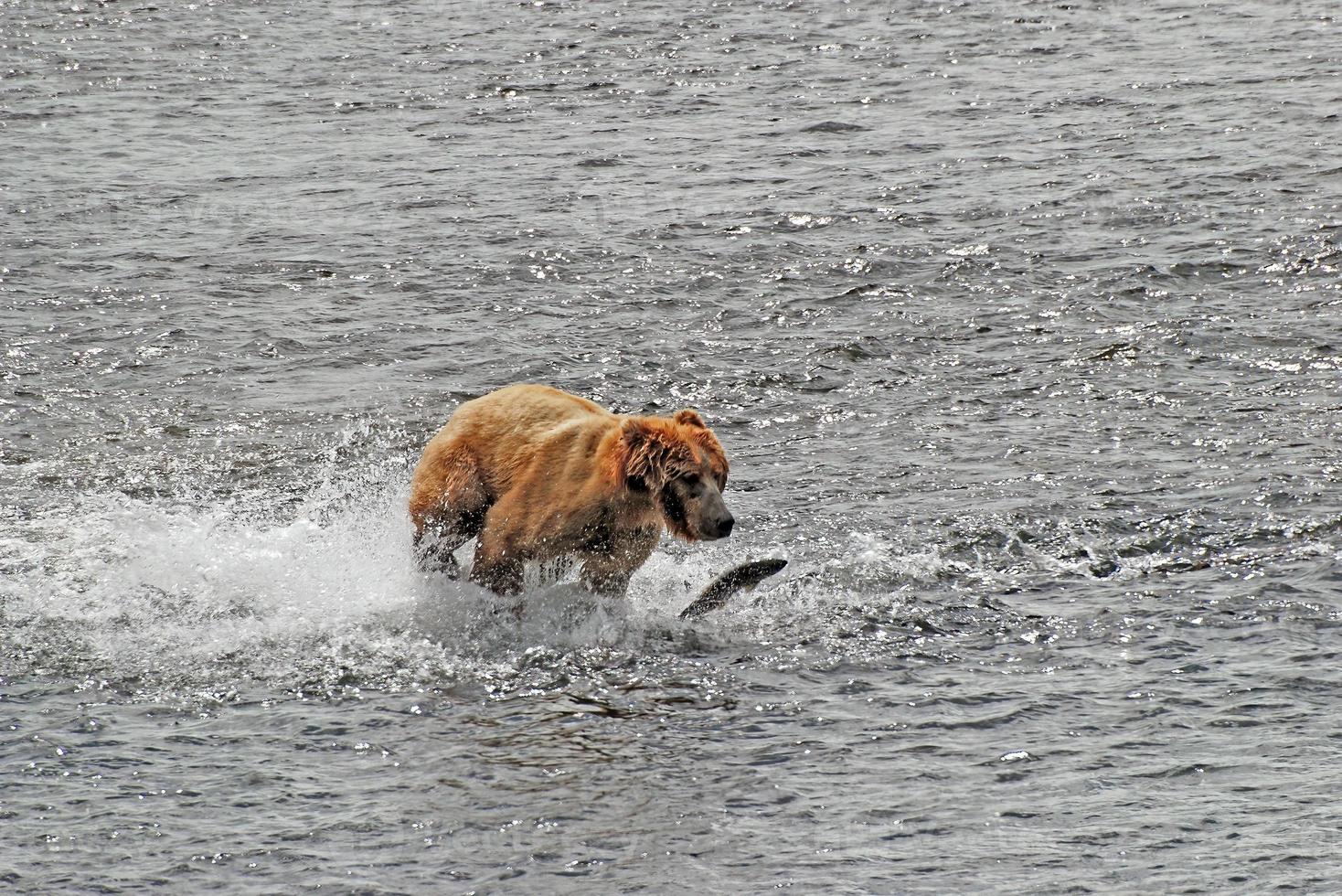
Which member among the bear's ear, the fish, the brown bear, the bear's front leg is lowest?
the fish

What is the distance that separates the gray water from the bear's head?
72cm

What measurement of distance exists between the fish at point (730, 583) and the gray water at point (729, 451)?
0.75ft

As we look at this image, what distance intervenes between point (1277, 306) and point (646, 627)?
7326 mm

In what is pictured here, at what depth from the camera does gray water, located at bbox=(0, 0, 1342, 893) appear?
24.2ft

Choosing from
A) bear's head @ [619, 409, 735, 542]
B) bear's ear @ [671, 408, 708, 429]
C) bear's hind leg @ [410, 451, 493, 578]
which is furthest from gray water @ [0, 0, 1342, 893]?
bear's ear @ [671, 408, 708, 429]

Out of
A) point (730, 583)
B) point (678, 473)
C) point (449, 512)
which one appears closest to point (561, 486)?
point (678, 473)

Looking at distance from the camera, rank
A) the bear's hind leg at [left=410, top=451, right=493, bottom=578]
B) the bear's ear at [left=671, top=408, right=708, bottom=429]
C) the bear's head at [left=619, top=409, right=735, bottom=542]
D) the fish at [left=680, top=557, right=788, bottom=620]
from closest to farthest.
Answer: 1. the bear's head at [left=619, top=409, right=735, bottom=542]
2. the bear's ear at [left=671, top=408, right=708, bottom=429]
3. the fish at [left=680, top=557, right=788, bottom=620]
4. the bear's hind leg at [left=410, top=451, right=493, bottom=578]

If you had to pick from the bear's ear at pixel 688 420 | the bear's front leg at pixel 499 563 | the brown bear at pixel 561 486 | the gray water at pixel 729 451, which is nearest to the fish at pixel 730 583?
the gray water at pixel 729 451

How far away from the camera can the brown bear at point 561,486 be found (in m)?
8.94

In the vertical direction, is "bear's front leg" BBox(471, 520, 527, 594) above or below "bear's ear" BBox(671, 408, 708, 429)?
below

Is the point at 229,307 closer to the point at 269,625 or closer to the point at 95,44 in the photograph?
the point at 269,625

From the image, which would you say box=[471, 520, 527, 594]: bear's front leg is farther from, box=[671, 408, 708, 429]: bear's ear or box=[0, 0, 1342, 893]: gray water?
box=[671, 408, 708, 429]: bear's ear

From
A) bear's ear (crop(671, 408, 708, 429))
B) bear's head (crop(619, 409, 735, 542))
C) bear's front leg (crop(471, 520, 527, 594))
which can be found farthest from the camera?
bear's front leg (crop(471, 520, 527, 594))

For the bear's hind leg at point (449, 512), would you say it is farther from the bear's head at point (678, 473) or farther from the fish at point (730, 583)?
the fish at point (730, 583)
